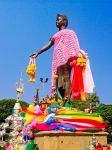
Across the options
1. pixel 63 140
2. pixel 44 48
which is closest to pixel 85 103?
pixel 44 48

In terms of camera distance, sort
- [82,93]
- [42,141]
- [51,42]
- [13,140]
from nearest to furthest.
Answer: [13,140] < [42,141] < [82,93] < [51,42]

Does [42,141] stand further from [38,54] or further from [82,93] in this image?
[38,54]

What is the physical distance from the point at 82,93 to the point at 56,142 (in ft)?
10.9

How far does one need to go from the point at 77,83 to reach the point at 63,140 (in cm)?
334

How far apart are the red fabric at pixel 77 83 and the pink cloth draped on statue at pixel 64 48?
55 cm

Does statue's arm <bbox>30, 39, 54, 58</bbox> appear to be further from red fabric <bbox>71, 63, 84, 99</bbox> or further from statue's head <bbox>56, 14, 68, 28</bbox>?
red fabric <bbox>71, 63, 84, 99</bbox>

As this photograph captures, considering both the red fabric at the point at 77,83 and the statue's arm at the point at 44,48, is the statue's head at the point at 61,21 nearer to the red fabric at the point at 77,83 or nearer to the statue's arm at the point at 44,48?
the statue's arm at the point at 44,48

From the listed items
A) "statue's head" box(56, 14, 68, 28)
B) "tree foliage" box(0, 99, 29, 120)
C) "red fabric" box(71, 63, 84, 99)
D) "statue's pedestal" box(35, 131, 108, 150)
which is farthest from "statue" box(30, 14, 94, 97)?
"tree foliage" box(0, 99, 29, 120)

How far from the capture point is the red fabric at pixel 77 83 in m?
17.5

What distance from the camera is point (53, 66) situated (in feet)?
59.5

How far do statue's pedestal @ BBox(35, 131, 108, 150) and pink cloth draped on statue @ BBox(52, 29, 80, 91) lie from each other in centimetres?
323

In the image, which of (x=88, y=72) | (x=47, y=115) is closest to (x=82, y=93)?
(x=88, y=72)

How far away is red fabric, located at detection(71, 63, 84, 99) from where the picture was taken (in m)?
17.5

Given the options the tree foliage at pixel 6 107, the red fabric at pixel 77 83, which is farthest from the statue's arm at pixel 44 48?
the tree foliage at pixel 6 107
